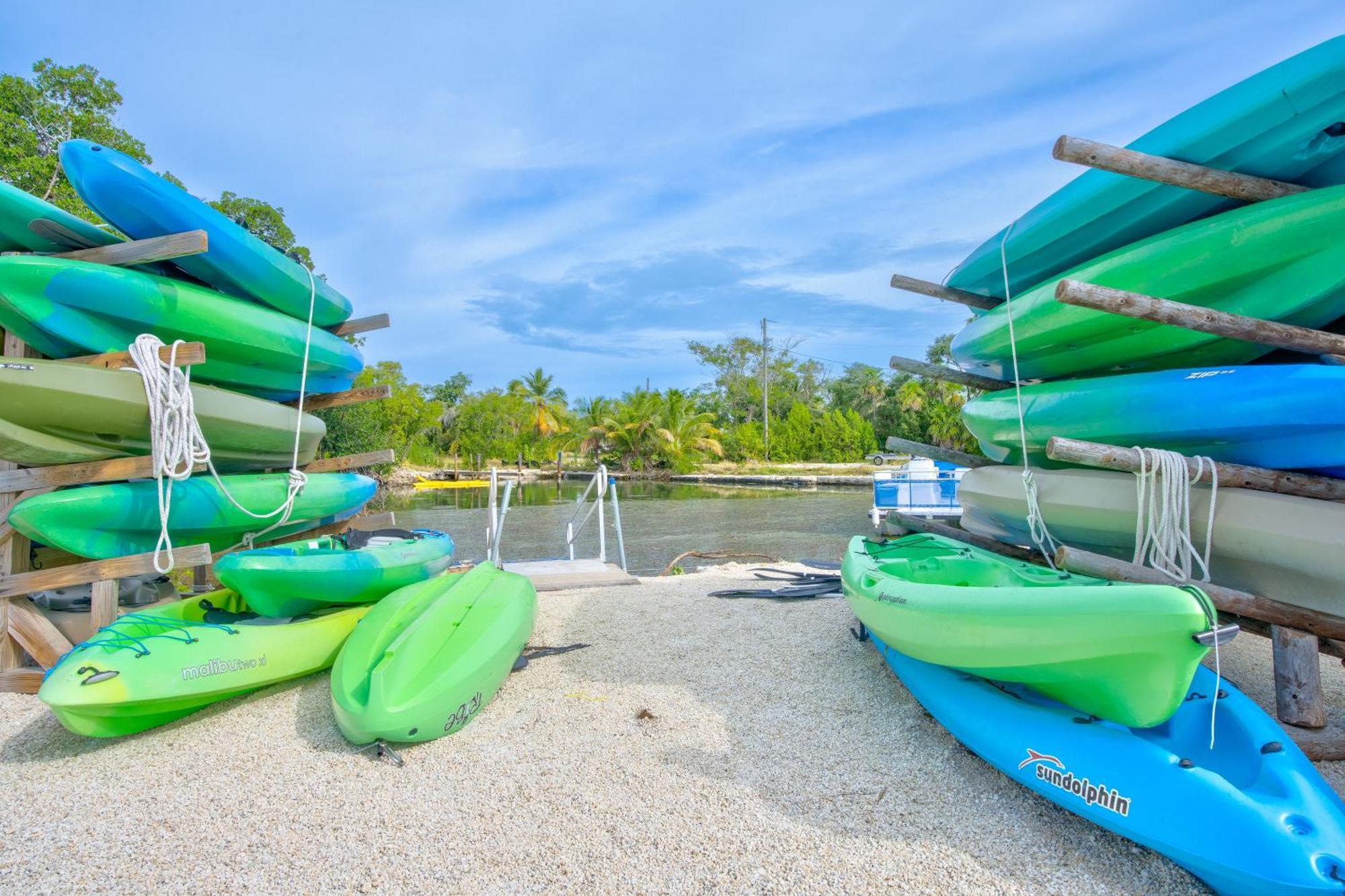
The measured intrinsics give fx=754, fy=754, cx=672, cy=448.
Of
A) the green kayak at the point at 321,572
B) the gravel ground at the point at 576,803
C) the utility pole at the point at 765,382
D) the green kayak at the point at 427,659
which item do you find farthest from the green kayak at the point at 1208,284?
the utility pole at the point at 765,382

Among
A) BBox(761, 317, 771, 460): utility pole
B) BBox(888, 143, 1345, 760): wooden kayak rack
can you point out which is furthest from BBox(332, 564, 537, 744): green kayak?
BBox(761, 317, 771, 460): utility pole

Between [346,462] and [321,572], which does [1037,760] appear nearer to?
[321,572]

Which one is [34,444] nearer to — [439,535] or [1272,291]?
[439,535]

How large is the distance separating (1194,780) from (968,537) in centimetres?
284

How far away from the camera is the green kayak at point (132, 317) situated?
3.76 meters

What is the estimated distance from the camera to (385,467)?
26969 millimetres

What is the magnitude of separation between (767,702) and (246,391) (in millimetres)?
4043

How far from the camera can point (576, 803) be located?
2785 millimetres

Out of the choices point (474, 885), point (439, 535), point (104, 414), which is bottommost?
point (474, 885)

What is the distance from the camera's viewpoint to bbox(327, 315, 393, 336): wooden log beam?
20.1 ft

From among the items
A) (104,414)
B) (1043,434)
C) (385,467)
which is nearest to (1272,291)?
(1043,434)

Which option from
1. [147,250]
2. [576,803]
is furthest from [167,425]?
[576,803]

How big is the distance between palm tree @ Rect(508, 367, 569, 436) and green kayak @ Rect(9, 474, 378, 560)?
117 ft

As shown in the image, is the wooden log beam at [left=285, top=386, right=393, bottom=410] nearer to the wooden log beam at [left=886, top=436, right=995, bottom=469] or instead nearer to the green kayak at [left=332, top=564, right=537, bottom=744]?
the green kayak at [left=332, top=564, right=537, bottom=744]
